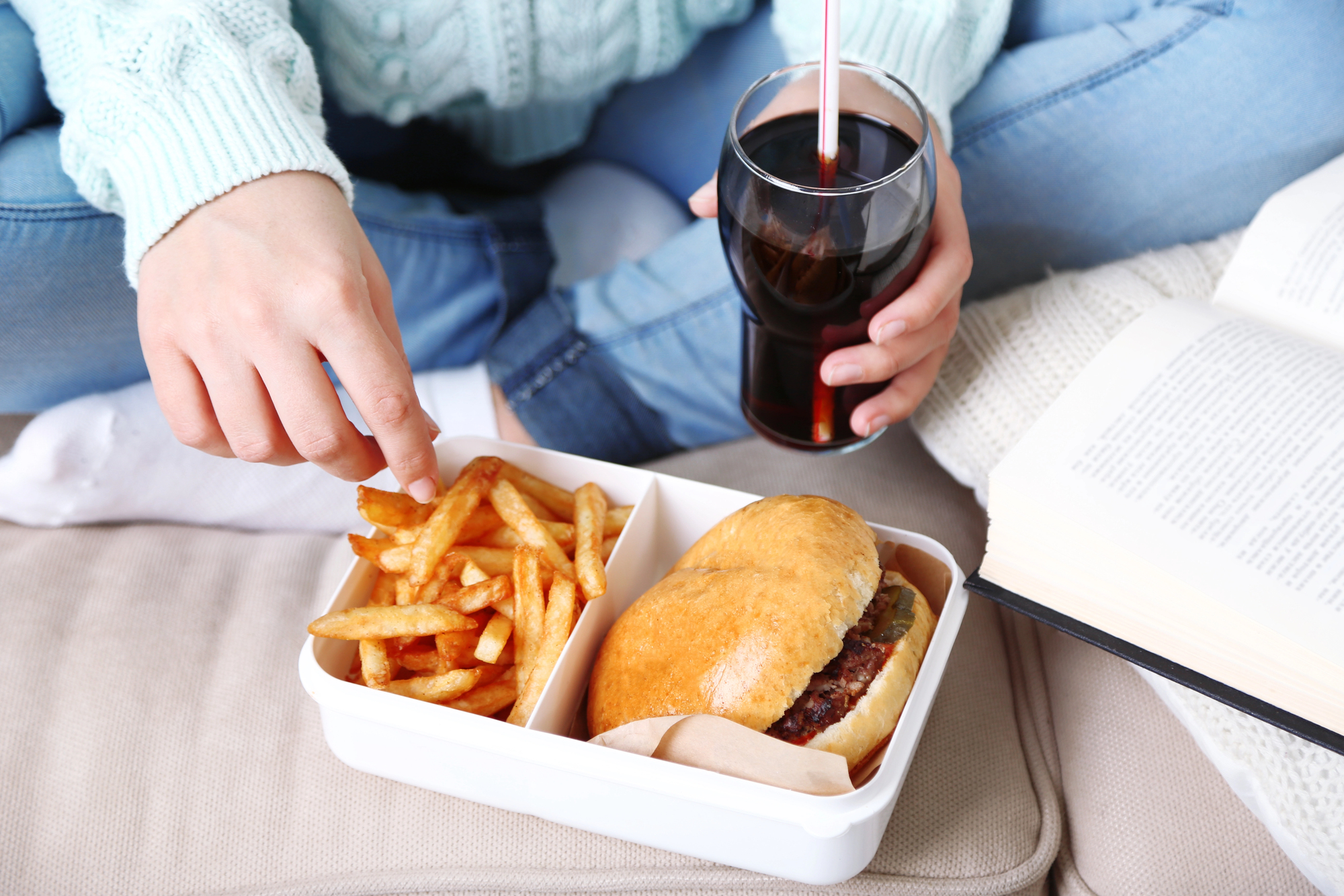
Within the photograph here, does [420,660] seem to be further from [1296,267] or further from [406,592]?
[1296,267]

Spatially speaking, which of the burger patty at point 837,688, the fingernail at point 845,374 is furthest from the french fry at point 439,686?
the fingernail at point 845,374

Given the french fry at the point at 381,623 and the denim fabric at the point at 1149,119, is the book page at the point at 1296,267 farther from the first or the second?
the french fry at the point at 381,623

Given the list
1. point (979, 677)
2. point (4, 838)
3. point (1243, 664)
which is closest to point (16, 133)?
point (4, 838)

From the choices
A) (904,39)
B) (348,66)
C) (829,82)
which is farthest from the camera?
(348,66)

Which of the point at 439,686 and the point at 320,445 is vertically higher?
the point at 320,445

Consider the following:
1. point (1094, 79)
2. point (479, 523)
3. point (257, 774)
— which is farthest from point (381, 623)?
point (1094, 79)
